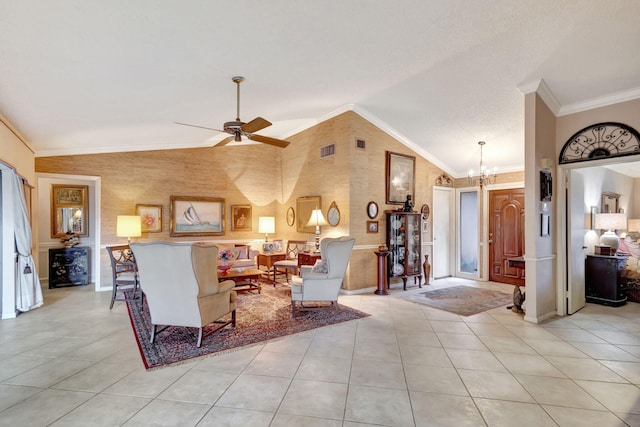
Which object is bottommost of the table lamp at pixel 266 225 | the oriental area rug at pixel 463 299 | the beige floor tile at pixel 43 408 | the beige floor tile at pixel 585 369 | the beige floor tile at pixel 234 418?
the oriental area rug at pixel 463 299

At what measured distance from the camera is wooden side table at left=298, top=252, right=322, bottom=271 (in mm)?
5988

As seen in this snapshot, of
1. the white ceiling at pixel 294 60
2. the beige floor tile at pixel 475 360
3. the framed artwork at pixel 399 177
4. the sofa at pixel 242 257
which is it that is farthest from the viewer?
the framed artwork at pixel 399 177

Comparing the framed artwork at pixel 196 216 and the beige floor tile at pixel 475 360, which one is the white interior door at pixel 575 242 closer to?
the beige floor tile at pixel 475 360

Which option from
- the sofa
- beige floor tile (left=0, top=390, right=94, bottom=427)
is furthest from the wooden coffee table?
beige floor tile (left=0, top=390, right=94, bottom=427)

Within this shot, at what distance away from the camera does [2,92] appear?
3.29m

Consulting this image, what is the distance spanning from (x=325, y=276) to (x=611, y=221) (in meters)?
4.93

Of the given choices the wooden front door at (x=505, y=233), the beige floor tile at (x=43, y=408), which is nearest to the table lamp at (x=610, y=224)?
the wooden front door at (x=505, y=233)

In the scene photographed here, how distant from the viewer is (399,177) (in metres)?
6.66

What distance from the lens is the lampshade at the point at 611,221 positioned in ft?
17.0

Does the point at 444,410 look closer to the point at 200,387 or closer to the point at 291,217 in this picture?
the point at 200,387

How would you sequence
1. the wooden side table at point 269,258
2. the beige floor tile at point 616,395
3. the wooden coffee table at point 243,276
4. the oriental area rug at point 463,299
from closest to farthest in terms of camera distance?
the beige floor tile at point 616,395
the oriental area rug at point 463,299
the wooden coffee table at point 243,276
the wooden side table at point 269,258

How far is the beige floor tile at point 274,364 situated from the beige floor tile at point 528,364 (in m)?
2.02

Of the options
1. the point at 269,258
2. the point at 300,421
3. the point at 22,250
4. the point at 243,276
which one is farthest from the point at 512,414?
the point at 22,250

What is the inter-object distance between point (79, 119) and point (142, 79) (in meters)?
1.69
